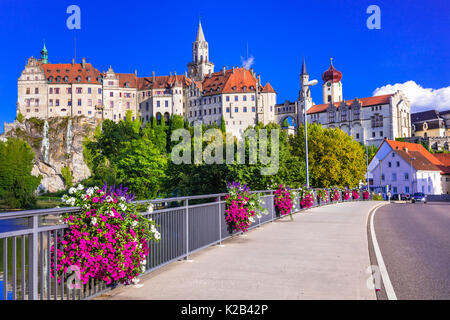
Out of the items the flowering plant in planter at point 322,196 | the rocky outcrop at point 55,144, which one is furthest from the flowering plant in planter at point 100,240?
the rocky outcrop at point 55,144

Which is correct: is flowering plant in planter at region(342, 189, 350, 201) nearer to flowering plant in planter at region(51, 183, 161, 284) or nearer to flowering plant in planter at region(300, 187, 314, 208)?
flowering plant in planter at region(300, 187, 314, 208)

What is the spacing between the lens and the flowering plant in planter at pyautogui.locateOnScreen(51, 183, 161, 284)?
17.7 ft

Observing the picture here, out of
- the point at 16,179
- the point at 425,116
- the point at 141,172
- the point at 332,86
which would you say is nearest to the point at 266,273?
the point at 141,172

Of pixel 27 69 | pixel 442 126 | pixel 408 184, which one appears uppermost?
pixel 27 69

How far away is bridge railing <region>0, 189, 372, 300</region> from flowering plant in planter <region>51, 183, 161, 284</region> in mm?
122

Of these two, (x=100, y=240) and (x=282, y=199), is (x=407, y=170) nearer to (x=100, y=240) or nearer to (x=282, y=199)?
(x=282, y=199)

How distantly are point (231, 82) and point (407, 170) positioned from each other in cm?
6116

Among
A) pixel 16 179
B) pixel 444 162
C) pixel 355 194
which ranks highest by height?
pixel 444 162

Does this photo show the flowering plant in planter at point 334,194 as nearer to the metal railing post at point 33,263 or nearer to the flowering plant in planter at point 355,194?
the flowering plant in planter at point 355,194

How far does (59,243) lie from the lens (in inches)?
213
